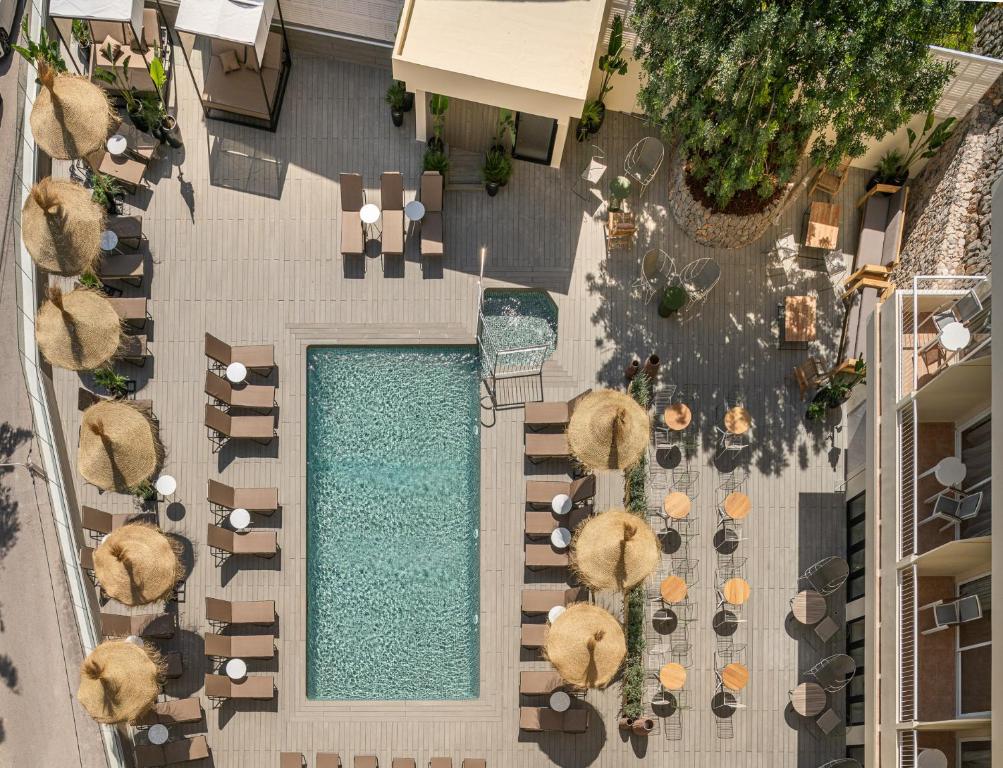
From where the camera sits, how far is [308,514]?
1430cm

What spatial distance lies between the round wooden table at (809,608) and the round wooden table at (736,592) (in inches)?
38.0

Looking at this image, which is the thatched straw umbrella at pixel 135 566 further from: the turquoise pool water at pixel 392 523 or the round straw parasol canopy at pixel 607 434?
the round straw parasol canopy at pixel 607 434

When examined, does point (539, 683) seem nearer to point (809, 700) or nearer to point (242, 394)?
point (809, 700)

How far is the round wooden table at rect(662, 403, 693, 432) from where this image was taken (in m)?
14.1

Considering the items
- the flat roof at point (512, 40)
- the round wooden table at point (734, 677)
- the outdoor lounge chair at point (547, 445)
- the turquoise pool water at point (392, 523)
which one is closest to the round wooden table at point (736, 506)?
the round wooden table at point (734, 677)

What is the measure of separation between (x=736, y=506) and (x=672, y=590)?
192 cm

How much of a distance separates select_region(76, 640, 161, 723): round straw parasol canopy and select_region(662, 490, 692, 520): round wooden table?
30.4 ft

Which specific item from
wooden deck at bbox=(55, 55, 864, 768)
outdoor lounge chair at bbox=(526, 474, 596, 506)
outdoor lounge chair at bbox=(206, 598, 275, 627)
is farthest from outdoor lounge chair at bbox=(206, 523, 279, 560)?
outdoor lounge chair at bbox=(526, 474, 596, 506)

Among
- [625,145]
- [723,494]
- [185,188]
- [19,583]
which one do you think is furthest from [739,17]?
[19,583]

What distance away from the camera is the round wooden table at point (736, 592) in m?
13.8

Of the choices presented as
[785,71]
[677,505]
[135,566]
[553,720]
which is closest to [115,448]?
[135,566]

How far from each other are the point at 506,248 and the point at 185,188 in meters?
6.37

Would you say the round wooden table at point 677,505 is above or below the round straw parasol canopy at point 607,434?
below

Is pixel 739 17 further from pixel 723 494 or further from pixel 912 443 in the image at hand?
pixel 723 494
